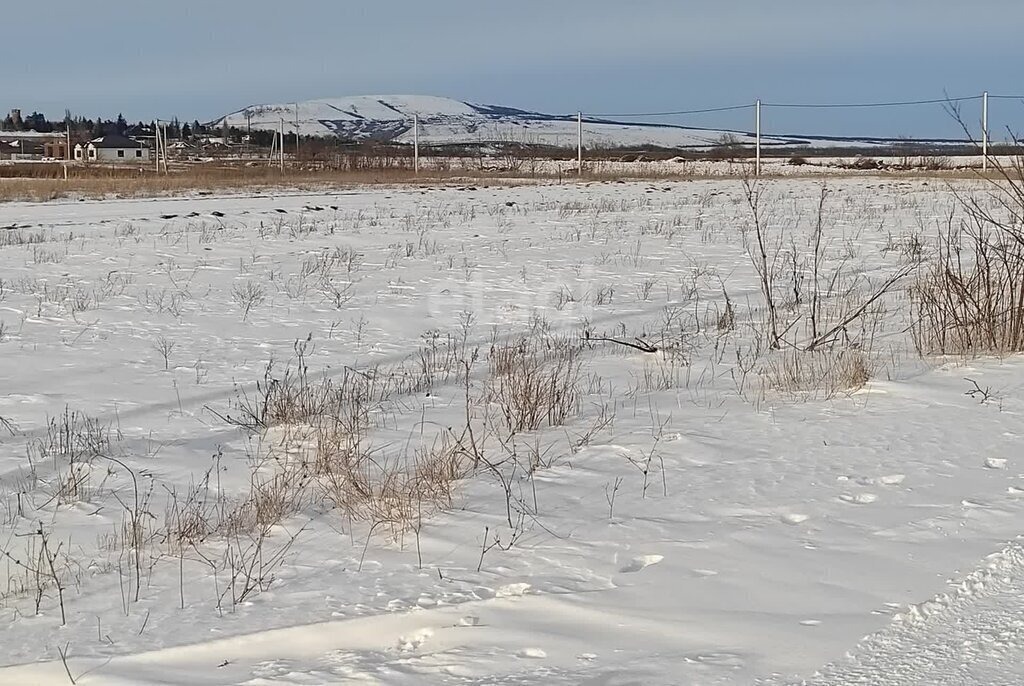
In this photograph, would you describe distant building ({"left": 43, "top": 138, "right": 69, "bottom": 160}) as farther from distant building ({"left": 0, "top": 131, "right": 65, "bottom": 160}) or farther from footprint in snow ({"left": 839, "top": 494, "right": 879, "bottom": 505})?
footprint in snow ({"left": 839, "top": 494, "right": 879, "bottom": 505})

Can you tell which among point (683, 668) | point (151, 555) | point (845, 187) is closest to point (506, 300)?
point (151, 555)

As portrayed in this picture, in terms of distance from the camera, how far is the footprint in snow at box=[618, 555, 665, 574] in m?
3.44

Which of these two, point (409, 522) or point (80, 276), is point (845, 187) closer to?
point (80, 276)

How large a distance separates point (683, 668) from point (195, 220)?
17921 millimetres

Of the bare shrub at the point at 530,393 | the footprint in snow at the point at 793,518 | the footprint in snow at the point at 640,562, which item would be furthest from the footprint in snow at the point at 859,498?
the bare shrub at the point at 530,393

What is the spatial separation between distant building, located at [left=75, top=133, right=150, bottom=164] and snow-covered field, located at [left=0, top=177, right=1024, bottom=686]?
10524 cm

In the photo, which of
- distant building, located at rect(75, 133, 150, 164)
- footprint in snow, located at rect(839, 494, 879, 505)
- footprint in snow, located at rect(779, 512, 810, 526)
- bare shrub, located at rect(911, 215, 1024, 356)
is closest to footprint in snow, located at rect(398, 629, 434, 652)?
footprint in snow, located at rect(779, 512, 810, 526)

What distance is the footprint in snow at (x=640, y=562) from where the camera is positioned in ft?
11.3

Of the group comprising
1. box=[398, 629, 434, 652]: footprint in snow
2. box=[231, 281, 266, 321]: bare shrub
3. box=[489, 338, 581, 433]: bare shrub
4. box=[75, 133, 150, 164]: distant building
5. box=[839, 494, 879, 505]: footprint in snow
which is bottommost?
box=[398, 629, 434, 652]: footprint in snow

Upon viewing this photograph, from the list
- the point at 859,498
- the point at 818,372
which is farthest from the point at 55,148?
the point at 859,498

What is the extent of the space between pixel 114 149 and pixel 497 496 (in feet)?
374

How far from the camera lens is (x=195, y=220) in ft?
63.3

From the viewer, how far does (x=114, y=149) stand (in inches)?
4291

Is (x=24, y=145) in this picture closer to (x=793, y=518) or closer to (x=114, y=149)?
(x=114, y=149)
